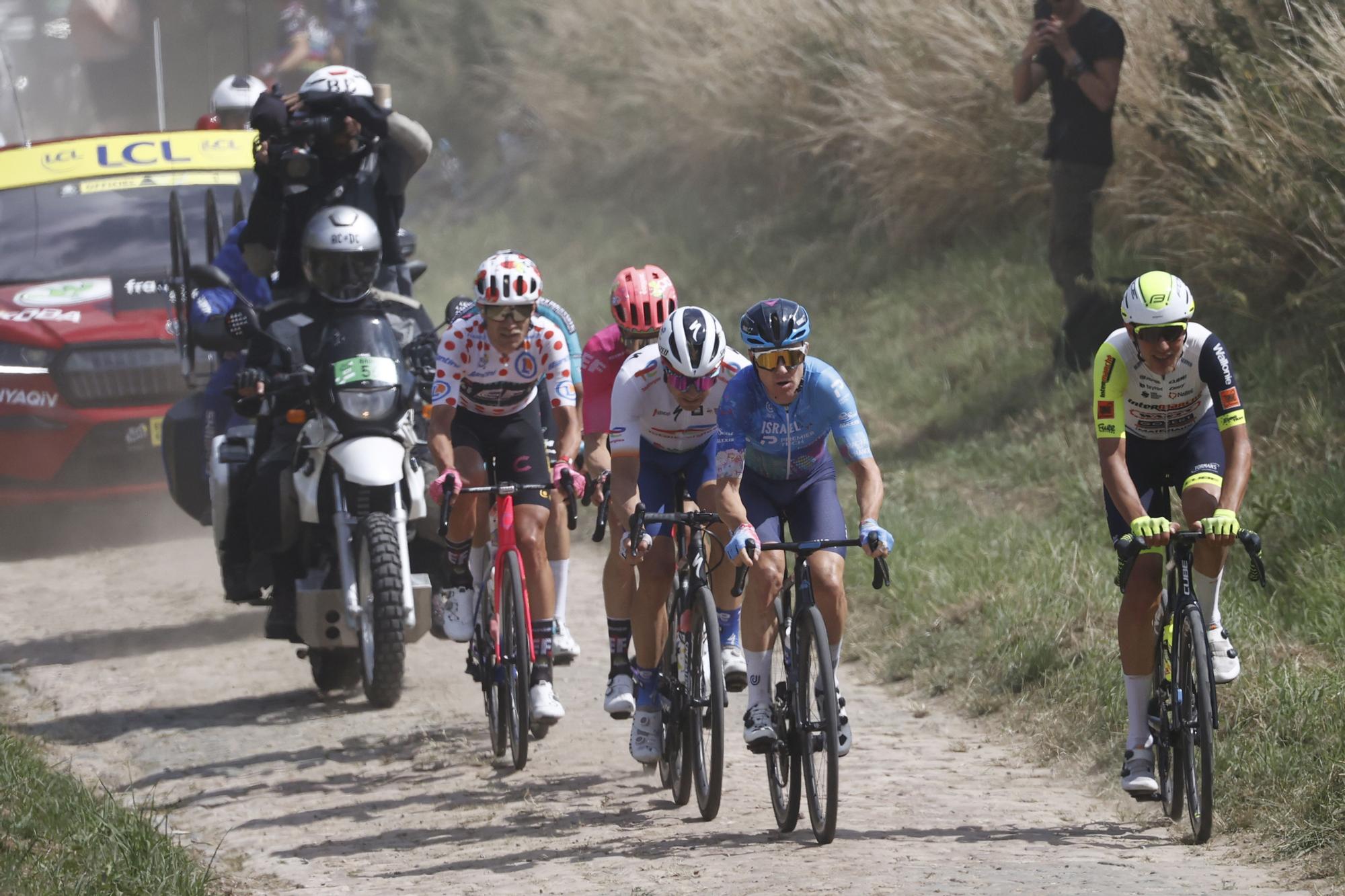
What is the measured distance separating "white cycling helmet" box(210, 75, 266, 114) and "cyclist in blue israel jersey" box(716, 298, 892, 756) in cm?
817

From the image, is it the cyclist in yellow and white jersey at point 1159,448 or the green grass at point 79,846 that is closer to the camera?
the green grass at point 79,846

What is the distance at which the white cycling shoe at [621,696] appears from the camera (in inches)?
281

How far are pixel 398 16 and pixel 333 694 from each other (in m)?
21.6

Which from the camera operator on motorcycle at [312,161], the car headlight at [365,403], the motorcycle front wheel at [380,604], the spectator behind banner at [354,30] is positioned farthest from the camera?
the spectator behind banner at [354,30]

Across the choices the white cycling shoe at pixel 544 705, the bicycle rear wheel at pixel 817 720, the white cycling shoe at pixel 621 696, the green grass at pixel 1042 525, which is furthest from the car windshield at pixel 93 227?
the bicycle rear wheel at pixel 817 720

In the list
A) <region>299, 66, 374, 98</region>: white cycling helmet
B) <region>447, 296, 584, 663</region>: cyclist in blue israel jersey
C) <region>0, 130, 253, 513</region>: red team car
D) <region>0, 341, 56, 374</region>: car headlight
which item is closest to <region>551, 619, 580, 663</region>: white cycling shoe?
<region>447, 296, 584, 663</region>: cyclist in blue israel jersey

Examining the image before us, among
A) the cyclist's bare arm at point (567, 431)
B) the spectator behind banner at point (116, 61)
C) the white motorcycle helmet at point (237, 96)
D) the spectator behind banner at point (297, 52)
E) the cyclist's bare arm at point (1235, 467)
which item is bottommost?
the cyclist's bare arm at point (1235, 467)

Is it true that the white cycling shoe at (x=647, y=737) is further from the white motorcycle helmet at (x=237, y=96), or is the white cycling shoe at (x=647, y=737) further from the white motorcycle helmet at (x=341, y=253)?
the white motorcycle helmet at (x=237, y=96)

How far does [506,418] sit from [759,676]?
2.01 metres

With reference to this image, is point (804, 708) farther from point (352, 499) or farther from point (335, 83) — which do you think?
point (335, 83)

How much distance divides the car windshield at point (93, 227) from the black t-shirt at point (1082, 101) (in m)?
5.36

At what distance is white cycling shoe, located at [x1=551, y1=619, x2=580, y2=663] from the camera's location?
7672 mm

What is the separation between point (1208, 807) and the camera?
6020 millimetres

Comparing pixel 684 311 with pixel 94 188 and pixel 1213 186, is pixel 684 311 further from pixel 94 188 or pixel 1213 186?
pixel 94 188
